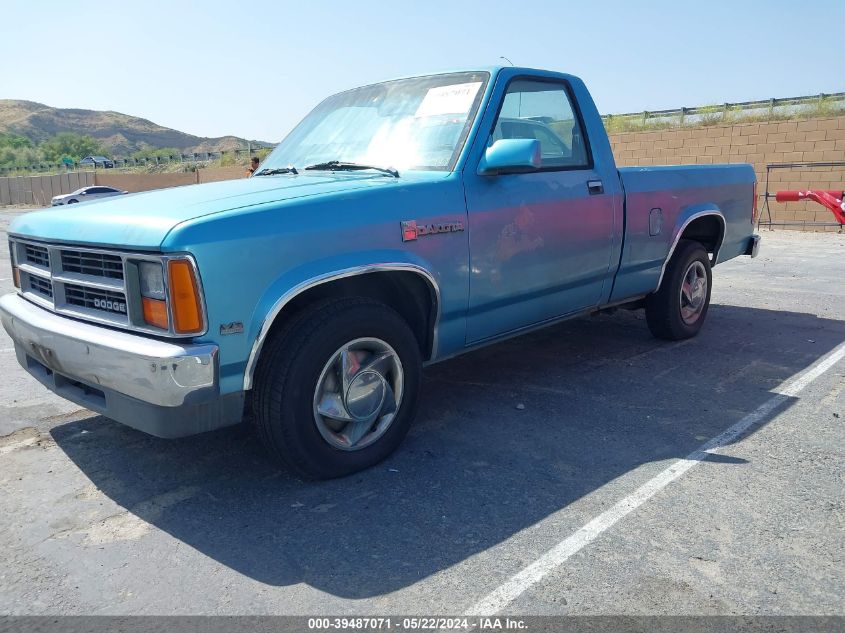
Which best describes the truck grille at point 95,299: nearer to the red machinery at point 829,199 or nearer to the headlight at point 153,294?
the headlight at point 153,294

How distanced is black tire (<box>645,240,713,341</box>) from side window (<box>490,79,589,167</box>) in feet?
4.72

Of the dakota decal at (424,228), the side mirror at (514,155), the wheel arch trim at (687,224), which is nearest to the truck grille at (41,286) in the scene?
the dakota decal at (424,228)

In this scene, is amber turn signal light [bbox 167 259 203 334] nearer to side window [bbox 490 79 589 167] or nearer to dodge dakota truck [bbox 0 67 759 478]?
dodge dakota truck [bbox 0 67 759 478]

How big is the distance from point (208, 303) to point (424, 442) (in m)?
1.49

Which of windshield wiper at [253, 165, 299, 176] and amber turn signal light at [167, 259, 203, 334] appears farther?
windshield wiper at [253, 165, 299, 176]

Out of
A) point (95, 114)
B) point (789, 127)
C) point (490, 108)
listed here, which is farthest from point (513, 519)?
point (95, 114)

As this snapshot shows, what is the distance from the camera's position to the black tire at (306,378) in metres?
2.97

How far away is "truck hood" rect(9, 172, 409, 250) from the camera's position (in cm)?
280

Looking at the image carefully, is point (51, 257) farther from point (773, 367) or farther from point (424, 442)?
point (773, 367)

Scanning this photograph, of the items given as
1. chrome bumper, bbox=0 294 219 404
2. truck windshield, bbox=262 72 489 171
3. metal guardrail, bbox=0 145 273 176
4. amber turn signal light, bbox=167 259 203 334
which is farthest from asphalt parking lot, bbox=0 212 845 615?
metal guardrail, bbox=0 145 273 176

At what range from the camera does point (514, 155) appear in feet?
11.6

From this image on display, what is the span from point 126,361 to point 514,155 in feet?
6.84

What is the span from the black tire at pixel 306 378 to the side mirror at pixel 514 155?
99cm

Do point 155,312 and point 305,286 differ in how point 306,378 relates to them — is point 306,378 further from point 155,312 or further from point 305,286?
point 155,312
